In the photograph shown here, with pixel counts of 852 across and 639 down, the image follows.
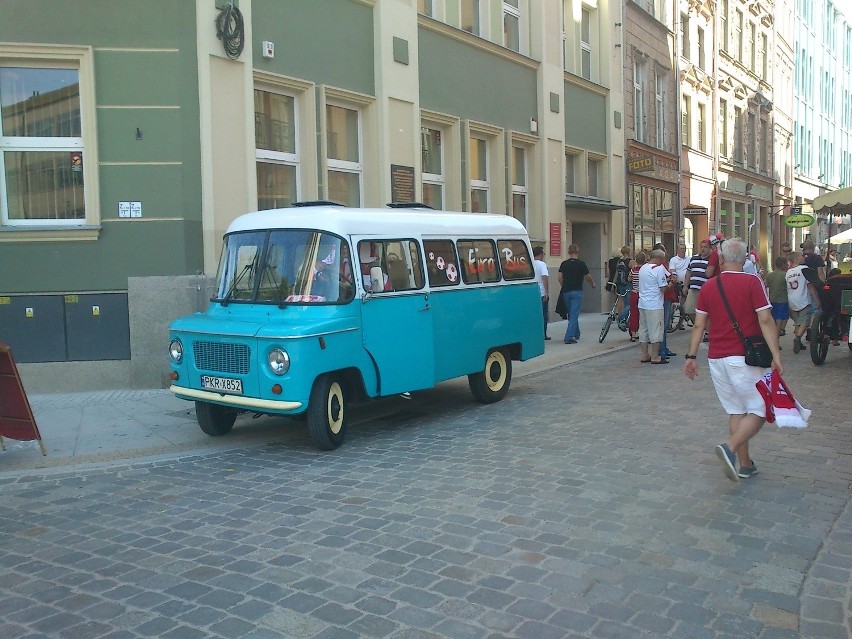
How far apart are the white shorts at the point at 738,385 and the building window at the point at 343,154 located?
916cm

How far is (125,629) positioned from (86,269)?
7974mm

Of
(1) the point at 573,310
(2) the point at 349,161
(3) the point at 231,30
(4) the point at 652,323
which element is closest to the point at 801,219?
(1) the point at 573,310

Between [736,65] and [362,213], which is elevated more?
[736,65]

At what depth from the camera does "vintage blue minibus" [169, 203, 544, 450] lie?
7477mm

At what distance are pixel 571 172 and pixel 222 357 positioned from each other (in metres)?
16.8

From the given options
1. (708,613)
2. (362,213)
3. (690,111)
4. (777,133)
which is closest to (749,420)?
(708,613)

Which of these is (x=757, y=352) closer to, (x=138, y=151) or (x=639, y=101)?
(x=138, y=151)

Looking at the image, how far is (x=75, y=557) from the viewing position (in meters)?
5.06

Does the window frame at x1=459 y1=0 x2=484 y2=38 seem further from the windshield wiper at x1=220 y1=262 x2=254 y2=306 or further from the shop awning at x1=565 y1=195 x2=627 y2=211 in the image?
the windshield wiper at x1=220 y1=262 x2=254 y2=306

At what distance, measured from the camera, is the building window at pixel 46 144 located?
11047mm

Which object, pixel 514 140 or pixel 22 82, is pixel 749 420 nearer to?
pixel 22 82

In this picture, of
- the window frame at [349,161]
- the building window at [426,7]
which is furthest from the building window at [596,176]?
the window frame at [349,161]

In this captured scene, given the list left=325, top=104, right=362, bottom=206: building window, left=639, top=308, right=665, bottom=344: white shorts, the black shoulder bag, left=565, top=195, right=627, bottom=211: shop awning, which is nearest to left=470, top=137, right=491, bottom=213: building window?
left=565, top=195, right=627, bottom=211: shop awning

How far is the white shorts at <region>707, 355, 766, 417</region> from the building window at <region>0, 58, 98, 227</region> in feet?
27.3
